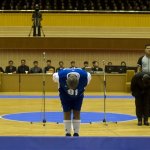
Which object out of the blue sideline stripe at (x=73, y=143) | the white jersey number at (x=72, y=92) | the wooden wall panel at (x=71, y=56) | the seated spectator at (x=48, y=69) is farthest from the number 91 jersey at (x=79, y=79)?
the wooden wall panel at (x=71, y=56)

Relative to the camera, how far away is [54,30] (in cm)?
2650

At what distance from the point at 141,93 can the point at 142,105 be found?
1.14 feet

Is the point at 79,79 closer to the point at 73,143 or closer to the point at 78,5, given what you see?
the point at 73,143

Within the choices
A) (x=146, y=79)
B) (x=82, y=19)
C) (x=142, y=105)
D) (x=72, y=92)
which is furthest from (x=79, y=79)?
(x=82, y=19)

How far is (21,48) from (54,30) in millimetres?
2611

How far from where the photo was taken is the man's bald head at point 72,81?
8375 mm

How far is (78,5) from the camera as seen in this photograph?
2847cm

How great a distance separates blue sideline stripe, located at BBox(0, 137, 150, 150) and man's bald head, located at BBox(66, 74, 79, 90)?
70.0 inches

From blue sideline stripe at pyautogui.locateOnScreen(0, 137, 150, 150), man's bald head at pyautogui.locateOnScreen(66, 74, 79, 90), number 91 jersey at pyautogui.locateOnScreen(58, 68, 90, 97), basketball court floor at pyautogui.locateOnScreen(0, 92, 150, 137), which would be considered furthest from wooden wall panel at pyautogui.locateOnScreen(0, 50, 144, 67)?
blue sideline stripe at pyautogui.locateOnScreen(0, 137, 150, 150)

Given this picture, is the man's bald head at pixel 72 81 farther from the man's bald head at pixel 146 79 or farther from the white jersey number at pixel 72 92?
the man's bald head at pixel 146 79

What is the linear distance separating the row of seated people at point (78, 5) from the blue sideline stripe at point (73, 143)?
→ 70.1 ft

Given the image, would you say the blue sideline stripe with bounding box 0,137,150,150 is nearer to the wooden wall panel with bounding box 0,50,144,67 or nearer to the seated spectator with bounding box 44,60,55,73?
the seated spectator with bounding box 44,60,55,73

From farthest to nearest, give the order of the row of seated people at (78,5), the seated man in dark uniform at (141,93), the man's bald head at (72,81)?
1. the row of seated people at (78,5)
2. the seated man in dark uniform at (141,93)
3. the man's bald head at (72,81)

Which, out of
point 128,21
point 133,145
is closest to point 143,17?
point 128,21
